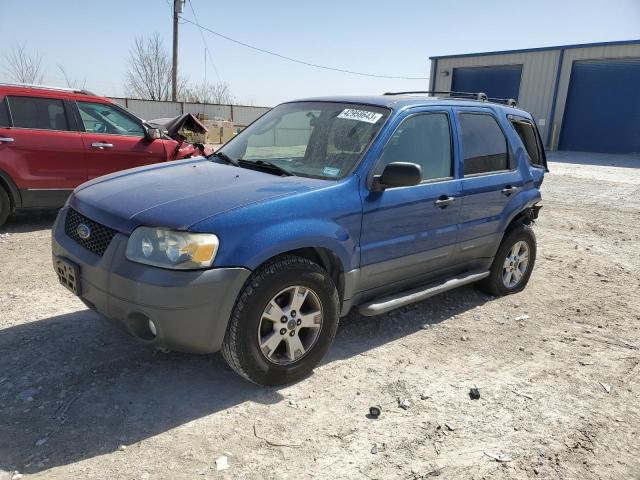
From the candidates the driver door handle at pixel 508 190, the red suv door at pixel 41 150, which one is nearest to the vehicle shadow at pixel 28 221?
the red suv door at pixel 41 150

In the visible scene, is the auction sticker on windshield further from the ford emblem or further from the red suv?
the red suv

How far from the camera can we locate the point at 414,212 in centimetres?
379

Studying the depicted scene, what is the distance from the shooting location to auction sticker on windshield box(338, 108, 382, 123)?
12.4 feet

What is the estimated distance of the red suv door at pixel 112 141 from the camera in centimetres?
693

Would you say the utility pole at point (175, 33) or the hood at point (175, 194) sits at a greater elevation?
the utility pole at point (175, 33)

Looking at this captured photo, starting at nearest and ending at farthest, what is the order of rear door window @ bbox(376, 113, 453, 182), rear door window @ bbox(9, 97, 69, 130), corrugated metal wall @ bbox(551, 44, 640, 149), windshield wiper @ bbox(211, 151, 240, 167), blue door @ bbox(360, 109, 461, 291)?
blue door @ bbox(360, 109, 461, 291) → rear door window @ bbox(376, 113, 453, 182) → windshield wiper @ bbox(211, 151, 240, 167) → rear door window @ bbox(9, 97, 69, 130) → corrugated metal wall @ bbox(551, 44, 640, 149)

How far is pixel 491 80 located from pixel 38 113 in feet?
82.5

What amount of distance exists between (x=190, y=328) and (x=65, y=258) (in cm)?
106

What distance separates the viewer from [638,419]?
3.16 metres

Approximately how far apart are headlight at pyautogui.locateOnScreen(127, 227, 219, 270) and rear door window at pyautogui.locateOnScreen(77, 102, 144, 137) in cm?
490

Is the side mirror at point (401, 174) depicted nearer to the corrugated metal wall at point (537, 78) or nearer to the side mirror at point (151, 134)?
the side mirror at point (151, 134)

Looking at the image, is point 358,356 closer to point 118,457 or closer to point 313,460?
point 313,460

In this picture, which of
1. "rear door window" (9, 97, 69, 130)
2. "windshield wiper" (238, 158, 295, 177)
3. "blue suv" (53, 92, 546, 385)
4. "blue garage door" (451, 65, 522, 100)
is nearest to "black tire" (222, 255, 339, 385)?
"blue suv" (53, 92, 546, 385)

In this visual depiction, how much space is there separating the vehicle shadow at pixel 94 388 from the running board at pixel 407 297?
39 centimetres
